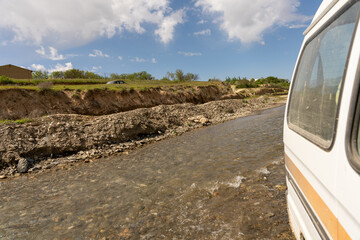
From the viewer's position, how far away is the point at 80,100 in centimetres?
1892

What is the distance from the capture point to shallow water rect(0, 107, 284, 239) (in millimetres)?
3930

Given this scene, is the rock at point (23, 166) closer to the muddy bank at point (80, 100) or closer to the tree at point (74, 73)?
the muddy bank at point (80, 100)

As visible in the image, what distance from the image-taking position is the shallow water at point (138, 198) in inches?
155

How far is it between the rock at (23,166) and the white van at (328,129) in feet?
29.5

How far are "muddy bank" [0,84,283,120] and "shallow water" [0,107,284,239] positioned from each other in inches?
422

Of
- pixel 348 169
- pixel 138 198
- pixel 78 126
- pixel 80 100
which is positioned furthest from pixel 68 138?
pixel 348 169

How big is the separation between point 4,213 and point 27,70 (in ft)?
135

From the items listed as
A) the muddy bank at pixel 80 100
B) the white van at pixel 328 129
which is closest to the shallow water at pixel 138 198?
the white van at pixel 328 129

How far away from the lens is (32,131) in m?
9.95

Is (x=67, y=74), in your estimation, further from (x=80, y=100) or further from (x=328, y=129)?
(x=328, y=129)

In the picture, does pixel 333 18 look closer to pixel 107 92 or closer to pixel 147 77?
pixel 107 92

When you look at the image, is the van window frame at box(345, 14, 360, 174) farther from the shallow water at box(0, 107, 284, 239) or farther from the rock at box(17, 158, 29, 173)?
the rock at box(17, 158, 29, 173)

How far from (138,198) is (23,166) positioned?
5.56 meters

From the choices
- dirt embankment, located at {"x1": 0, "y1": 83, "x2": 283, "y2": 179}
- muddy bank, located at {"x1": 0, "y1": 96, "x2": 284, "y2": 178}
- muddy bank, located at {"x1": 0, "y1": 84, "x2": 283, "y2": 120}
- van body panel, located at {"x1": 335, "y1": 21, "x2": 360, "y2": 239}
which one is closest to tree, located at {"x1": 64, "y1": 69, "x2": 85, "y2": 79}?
muddy bank, located at {"x1": 0, "y1": 84, "x2": 283, "y2": 120}
